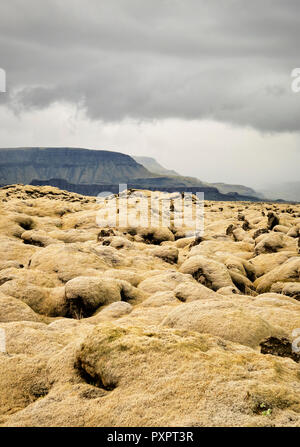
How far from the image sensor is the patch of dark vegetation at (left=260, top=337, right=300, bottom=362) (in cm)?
1553

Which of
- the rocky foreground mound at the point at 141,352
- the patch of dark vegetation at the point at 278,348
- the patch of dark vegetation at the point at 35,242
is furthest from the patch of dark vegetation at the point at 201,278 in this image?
the patch of dark vegetation at the point at 35,242

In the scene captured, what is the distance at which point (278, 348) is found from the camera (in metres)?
15.9

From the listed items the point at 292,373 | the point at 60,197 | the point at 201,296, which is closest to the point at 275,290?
the point at 201,296

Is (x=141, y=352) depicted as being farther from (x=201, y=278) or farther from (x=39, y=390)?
(x=201, y=278)

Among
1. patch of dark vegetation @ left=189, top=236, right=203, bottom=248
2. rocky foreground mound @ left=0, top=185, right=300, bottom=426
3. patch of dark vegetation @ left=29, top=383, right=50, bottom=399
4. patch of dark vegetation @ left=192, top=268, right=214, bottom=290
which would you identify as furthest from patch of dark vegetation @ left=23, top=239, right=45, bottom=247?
patch of dark vegetation @ left=29, top=383, right=50, bottom=399

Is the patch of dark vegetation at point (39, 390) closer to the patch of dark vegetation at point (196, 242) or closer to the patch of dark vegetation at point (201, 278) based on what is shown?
the patch of dark vegetation at point (201, 278)

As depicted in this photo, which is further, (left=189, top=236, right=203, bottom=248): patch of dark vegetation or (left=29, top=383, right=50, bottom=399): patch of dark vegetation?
(left=189, top=236, right=203, bottom=248): patch of dark vegetation

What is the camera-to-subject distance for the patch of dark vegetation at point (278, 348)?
15.5 meters

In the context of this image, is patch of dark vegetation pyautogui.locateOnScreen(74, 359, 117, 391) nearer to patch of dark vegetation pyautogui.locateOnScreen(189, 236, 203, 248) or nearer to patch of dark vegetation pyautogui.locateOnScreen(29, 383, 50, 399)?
patch of dark vegetation pyautogui.locateOnScreen(29, 383, 50, 399)

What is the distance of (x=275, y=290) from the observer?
36625 mm

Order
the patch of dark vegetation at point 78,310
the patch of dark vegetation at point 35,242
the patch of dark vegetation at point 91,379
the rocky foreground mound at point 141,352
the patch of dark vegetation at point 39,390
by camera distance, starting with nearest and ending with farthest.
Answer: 1. the rocky foreground mound at point 141,352
2. the patch of dark vegetation at point 91,379
3. the patch of dark vegetation at point 39,390
4. the patch of dark vegetation at point 78,310
5. the patch of dark vegetation at point 35,242

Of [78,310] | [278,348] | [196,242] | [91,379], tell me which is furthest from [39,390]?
[196,242]

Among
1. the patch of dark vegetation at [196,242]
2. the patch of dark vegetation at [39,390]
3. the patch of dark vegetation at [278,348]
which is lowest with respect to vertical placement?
the patch of dark vegetation at [196,242]
